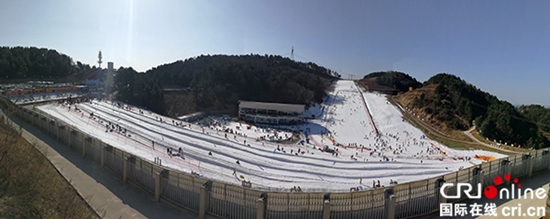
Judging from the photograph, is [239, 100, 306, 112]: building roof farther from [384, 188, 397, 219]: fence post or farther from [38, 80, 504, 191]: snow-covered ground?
[384, 188, 397, 219]: fence post

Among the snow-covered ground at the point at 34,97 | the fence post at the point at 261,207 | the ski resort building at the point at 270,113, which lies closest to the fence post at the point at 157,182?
the fence post at the point at 261,207

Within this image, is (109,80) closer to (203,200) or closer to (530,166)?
(203,200)

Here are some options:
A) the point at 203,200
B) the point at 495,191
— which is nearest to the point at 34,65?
the point at 203,200

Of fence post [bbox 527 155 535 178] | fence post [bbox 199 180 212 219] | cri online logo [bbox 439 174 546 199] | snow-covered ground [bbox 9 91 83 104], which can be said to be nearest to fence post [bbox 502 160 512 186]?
cri online logo [bbox 439 174 546 199]

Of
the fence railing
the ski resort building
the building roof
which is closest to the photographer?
the fence railing

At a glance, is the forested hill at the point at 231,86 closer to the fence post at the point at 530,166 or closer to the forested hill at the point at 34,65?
the forested hill at the point at 34,65

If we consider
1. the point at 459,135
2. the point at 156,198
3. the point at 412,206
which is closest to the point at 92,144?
the point at 156,198
